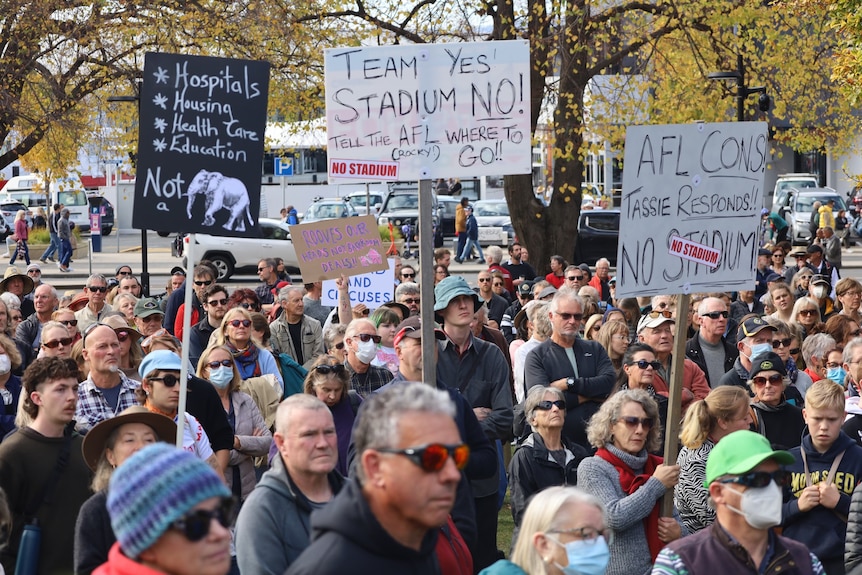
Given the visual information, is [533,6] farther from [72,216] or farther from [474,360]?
[72,216]

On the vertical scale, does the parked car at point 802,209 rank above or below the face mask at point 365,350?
above

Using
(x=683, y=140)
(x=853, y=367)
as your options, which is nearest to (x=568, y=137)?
(x=853, y=367)

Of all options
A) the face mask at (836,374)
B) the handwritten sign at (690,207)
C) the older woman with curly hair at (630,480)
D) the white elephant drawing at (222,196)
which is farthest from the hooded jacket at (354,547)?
the face mask at (836,374)

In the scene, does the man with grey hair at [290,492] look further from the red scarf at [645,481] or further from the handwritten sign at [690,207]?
the handwritten sign at [690,207]

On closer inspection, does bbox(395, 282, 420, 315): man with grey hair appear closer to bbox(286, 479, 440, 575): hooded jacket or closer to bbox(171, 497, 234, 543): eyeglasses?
bbox(286, 479, 440, 575): hooded jacket

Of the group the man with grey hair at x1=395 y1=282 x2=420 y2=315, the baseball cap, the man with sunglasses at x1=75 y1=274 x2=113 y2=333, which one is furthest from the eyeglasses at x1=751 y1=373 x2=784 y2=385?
the man with sunglasses at x1=75 y1=274 x2=113 y2=333

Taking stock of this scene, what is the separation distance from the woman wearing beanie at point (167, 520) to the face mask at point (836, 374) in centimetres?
656

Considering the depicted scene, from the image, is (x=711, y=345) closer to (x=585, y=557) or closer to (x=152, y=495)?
(x=585, y=557)

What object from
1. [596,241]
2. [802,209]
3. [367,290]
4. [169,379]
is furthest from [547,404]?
[802,209]

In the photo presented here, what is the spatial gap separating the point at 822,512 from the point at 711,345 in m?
3.90

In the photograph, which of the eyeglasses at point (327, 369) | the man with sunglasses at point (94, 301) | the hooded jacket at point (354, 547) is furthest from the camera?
the man with sunglasses at point (94, 301)

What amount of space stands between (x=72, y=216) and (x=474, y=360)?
4288cm

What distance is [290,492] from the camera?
4.68m

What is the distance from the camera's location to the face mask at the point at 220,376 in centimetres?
739
